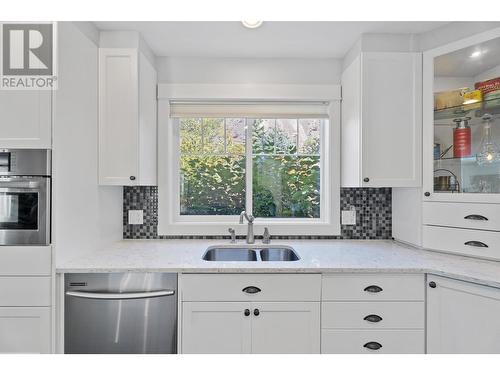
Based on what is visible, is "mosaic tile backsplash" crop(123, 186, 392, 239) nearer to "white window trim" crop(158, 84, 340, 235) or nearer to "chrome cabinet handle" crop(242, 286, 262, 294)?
"white window trim" crop(158, 84, 340, 235)

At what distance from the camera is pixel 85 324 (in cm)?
162

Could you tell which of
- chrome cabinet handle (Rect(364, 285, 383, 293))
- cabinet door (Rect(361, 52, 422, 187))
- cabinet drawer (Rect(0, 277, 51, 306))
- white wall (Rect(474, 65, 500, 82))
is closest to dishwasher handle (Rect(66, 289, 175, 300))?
cabinet drawer (Rect(0, 277, 51, 306))

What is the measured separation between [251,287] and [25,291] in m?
1.14

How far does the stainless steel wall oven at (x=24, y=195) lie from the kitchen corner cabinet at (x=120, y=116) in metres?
0.45

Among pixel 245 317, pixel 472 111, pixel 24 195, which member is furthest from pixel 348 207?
pixel 24 195

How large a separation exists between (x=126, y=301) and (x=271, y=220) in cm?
120

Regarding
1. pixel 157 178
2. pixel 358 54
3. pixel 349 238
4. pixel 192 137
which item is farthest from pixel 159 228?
pixel 358 54

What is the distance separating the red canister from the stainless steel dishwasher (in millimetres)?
1821

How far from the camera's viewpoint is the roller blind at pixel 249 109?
2.31 meters

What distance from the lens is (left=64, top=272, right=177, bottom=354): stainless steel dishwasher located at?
161 cm

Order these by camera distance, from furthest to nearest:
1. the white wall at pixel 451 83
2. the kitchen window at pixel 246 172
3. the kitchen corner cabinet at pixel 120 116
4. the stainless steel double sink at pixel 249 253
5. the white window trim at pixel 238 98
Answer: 1. the kitchen window at pixel 246 172
2. the white window trim at pixel 238 98
3. the stainless steel double sink at pixel 249 253
4. the kitchen corner cabinet at pixel 120 116
5. the white wall at pixel 451 83

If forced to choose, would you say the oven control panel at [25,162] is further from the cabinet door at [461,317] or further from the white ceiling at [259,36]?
the cabinet door at [461,317]

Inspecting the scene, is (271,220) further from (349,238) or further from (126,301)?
(126,301)

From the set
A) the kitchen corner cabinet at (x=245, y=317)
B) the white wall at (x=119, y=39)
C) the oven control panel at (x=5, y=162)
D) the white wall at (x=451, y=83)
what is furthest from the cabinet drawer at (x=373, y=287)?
the white wall at (x=119, y=39)
